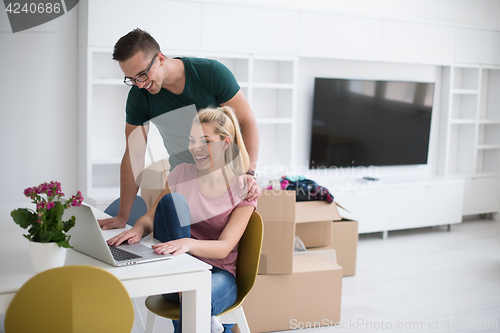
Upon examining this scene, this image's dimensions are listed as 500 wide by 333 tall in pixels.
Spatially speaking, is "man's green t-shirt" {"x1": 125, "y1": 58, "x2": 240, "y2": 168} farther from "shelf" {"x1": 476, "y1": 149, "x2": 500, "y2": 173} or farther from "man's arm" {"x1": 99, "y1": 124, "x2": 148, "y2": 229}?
"shelf" {"x1": 476, "y1": 149, "x2": 500, "y2": 173}

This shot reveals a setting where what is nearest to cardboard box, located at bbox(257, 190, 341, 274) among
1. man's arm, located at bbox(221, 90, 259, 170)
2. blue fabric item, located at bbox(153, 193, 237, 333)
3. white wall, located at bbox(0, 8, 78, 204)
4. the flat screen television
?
man's arm, located at bbox(221, 90, 259, 170)

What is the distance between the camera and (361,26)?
12.9 ft

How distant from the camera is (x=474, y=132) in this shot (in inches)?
187

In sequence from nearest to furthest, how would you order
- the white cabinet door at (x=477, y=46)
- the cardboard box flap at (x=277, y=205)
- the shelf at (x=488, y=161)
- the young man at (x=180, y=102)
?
the young man at (x=180, y=102) → the cardboard box flap at (x=277, y=205) → the white cabinet door at (x=477, y=46) → the shelf at (x=488, y=161)

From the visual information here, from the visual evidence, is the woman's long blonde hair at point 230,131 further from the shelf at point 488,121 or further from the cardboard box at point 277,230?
the shelf at point 488,121

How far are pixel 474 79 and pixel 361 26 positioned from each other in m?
1.58

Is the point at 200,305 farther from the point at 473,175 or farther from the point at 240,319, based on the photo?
the point at 473,175

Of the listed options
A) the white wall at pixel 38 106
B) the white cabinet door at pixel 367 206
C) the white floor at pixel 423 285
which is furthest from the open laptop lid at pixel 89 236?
the white cabinet door at pixel 367 206

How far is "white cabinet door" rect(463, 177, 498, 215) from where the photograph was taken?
15.5ft

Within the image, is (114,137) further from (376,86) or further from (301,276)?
(376,86)

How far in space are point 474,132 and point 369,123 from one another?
1291 mm

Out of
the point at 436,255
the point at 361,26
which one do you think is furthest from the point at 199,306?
the point at 361,26

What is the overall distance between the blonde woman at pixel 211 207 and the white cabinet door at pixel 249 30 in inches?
71.2

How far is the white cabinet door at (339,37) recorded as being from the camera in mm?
3734
